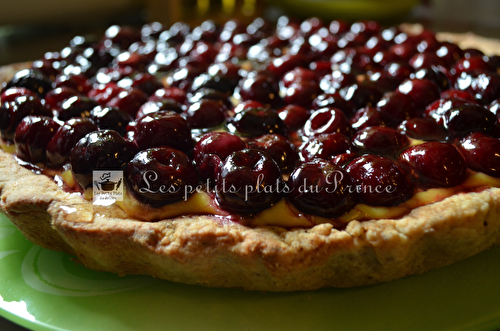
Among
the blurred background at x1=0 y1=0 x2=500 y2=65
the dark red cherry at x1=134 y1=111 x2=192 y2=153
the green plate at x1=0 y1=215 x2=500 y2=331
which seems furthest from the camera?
the blurred background at x1=0 y1=0 x2=500 y2=65

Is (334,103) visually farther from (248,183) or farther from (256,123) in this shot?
(248,183)

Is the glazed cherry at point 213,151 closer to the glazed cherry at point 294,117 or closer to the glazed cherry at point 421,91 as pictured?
the glazed cherry at point 294,117

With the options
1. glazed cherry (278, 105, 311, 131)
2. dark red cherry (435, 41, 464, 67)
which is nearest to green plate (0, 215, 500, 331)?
glazed cherry (278, 105, 311, 131)

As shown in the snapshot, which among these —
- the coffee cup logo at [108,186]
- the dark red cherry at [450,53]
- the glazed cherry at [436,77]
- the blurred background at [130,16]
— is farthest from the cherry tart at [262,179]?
the blurred background at [130,16]

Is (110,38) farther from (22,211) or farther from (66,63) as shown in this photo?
(22,211)

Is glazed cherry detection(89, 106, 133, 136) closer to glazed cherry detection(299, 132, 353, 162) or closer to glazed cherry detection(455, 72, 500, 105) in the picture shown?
glazed cherry detection(299, 132, 353, 162)

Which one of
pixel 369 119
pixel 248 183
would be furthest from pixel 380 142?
pixel 248 183

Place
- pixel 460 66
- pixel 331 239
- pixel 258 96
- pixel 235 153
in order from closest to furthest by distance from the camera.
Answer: pixel 331 239 → pixel 235 153 → pixel 258 96 → pixel 460 66

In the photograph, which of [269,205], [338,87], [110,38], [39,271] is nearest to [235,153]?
[269,205]
